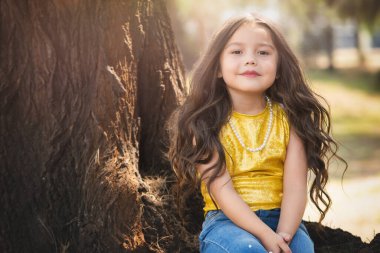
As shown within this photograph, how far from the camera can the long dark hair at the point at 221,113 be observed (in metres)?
2.66

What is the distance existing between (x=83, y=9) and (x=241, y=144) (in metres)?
1.09

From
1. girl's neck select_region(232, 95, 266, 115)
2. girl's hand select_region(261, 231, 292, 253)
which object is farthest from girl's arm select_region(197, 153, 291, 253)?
girl's neck select_region(232, 95, 266, 115)

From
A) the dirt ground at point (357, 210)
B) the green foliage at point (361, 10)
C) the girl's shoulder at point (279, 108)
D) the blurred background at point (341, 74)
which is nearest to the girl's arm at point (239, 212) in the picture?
the girl's shoulder at point (279, 108)

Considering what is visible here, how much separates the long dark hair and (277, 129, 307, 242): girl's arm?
0.16ft

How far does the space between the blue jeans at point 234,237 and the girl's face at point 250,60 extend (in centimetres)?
59

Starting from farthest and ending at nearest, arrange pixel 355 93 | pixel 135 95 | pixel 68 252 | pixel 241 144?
pixel 355 93 → pixel 135 95 → pixel 68 252 → pixel 241 144

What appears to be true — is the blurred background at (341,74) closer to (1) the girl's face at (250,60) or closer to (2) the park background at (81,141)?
(1) the girl's face at (250,60)

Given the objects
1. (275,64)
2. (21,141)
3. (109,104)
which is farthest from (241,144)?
(21,141)

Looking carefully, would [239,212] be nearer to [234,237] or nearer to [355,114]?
[234,237]

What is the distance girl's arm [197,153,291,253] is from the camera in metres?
2.41

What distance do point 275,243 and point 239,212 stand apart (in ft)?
0.66

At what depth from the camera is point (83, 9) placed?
2953 millimetres

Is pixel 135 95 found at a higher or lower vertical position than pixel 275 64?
lower

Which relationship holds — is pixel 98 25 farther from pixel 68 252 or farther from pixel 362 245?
pixel 362 245
